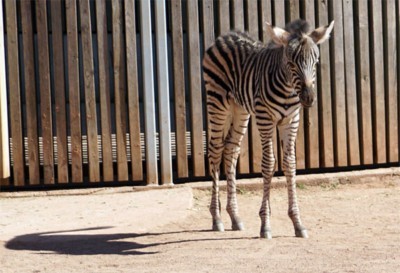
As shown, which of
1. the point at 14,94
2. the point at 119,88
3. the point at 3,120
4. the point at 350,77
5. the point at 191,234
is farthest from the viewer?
the point at 350,77

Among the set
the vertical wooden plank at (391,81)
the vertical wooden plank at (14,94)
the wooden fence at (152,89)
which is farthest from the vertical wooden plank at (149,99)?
the vertical wooden plank at (391,81)

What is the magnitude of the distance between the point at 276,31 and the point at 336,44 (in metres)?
3.03

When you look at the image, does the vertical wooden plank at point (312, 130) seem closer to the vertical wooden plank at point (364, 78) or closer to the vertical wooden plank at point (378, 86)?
the vertical wooden plank at point (364, 78)

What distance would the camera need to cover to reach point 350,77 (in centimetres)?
1154

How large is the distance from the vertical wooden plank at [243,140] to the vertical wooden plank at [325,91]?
990 mm

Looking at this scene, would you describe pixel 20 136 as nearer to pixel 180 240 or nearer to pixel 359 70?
pixel 180 240

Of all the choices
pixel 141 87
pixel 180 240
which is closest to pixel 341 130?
pixel 141 87

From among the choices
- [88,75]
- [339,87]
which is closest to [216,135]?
[88,75]

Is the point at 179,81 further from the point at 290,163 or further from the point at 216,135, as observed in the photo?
the point at 290,163

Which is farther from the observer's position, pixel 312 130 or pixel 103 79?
pixel 312 130

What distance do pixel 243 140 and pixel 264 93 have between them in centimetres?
258

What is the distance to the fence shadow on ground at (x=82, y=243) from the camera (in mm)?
8297

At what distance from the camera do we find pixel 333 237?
8.59 meters

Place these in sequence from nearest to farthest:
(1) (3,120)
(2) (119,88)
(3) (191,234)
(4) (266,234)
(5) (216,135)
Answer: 1. (4) (266,234)
2. (3) (191,234)
3. (5) (216,135)
4. (1) (3,120)
5. (2) (119,88)
